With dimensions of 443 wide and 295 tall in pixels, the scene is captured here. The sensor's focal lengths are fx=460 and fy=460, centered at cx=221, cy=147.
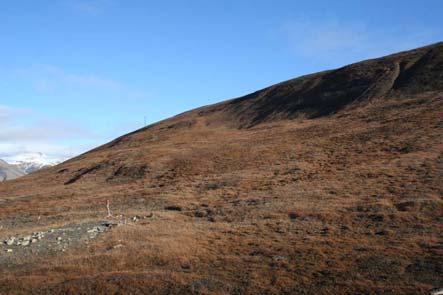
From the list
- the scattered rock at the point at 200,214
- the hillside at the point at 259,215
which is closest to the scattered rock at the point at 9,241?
the hillside at the point at 259,215

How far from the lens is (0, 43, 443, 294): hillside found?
60.9ft

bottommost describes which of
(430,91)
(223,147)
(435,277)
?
(435,277)

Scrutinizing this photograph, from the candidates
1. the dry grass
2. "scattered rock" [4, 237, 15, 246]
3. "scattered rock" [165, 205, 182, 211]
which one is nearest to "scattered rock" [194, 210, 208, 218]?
the dry grass

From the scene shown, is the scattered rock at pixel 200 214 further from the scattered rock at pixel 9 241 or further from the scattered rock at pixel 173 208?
the scattered rock at pixel 9 241

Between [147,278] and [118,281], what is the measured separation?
1.15m

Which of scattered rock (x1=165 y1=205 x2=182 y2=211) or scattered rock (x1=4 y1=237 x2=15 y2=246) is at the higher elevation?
scattered rock (x1=4 y1=237 x2=15 y2=246)

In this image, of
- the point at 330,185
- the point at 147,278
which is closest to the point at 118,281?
the point at 147,278

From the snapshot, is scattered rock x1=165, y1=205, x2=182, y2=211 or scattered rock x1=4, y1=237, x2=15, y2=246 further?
scattered rock x1=165, y1=205, x2=182, y2=211

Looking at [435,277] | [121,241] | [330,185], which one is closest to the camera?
[435,277]

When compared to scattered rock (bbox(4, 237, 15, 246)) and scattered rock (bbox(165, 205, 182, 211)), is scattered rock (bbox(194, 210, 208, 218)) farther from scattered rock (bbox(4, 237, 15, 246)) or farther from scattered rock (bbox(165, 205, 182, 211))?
scattered rock (bbox(4, 237, 15, 246))

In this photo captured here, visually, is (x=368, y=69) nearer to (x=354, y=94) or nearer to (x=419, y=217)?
(x=354, y=94)

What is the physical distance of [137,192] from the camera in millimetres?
47125

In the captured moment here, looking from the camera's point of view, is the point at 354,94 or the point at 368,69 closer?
the point at 354,94

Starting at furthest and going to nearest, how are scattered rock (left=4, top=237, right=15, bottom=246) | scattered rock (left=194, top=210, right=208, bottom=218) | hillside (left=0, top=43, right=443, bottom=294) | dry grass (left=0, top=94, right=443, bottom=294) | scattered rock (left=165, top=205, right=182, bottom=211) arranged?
1. scattered rock (left=165, top=205, right=182, bottom=211)
2. scattered rock (left=194, top=210, right=208, bottom=218)
3. scattered rock (left=4, top=237, right=15, bottom=246)
4. hillside (left=0, top=43, right=443, bottom=294)
5. dry grass (left=0, top=94, right=443, bottom=294)
